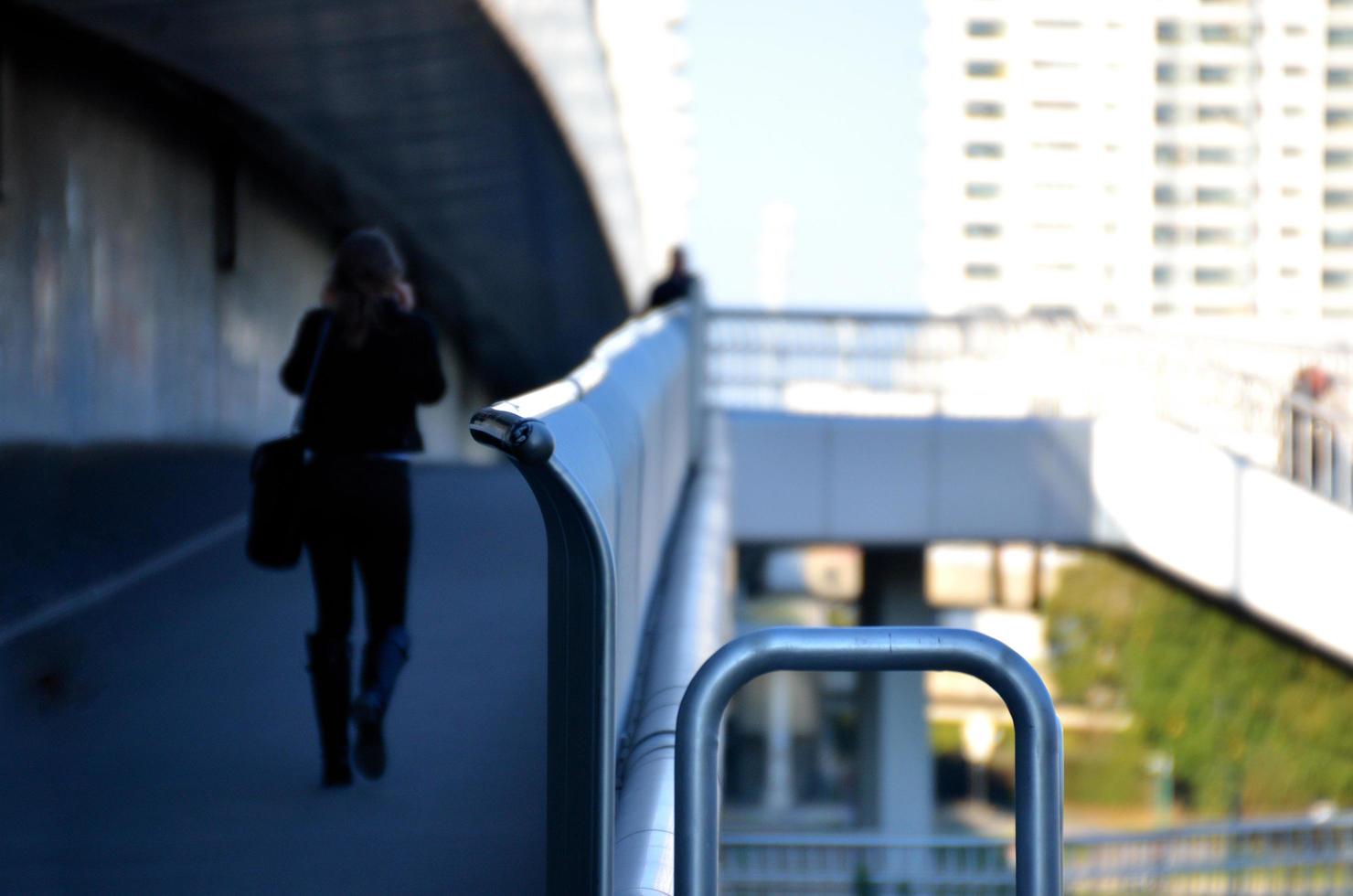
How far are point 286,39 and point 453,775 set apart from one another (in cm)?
879

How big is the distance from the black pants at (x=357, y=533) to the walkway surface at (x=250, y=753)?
465 mm

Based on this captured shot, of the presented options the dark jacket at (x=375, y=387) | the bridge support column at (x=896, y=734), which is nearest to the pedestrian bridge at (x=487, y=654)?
the dark jacket at (x=375, y=387)

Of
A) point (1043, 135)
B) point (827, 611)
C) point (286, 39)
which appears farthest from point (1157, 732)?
point (1043, 135)

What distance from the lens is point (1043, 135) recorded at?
116m

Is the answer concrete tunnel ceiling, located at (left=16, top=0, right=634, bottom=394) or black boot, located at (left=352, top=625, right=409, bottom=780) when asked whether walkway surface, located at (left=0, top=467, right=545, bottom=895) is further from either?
concrete tunnel ceiling, located at (left=16, top=0, right=634, bottom=394)

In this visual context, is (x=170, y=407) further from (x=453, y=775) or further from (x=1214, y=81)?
(x=1214, y=81)

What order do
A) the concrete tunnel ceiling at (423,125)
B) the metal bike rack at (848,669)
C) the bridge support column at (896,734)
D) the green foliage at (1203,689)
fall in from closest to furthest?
the metal bike rack at (848,669) < the concrete tunnel ceiling at (423,125) < the bridge support column at (896,734) < the green foliage at (1203,689)

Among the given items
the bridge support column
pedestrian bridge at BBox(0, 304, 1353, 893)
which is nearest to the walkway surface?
pedestrian bridge at BBox(0, 304, 1353, 893)

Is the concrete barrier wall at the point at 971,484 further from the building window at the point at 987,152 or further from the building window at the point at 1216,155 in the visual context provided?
the building window at the point at 1216,155

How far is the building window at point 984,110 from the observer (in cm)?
11625

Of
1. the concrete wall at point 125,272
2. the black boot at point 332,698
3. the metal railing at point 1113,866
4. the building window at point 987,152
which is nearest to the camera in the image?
the black boot at point 332,698

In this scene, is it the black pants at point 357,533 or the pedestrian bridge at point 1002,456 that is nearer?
the black pants at point 357,533

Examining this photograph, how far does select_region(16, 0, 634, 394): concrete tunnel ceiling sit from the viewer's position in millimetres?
11633

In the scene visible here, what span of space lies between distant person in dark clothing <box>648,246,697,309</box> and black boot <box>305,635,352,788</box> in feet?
32.1
